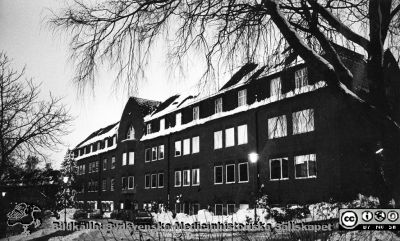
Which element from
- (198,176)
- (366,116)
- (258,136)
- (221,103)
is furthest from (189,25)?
(198,176)

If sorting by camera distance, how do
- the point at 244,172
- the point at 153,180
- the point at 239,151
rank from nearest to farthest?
1. the point at 244,172
2. the point at 239,151
3. the point at 153,180

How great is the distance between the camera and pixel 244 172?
29.8 m

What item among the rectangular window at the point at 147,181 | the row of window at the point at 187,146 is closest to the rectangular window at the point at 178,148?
the row of window at the point at 187,146

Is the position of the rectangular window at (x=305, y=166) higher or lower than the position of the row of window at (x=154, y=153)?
lower

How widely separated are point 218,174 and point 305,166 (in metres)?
8.65

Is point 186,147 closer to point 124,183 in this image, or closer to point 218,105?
point 218,105

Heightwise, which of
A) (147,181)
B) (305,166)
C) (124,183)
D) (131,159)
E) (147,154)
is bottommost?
(124,183)

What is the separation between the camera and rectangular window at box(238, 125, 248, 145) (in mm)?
29720

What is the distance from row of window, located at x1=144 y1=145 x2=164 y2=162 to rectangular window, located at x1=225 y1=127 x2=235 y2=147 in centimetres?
788

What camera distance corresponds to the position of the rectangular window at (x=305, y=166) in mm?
24766

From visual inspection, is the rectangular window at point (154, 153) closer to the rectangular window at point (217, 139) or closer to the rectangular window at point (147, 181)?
the rectangular window at point (147, 181)

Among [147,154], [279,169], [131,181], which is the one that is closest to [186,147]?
[147,154]

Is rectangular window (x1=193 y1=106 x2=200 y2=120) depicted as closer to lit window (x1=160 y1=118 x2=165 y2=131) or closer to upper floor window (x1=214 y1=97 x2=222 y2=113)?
upper floor window (x1=214 y1=97 x2=222 y2=113)

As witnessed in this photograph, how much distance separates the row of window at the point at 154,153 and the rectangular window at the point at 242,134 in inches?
367
